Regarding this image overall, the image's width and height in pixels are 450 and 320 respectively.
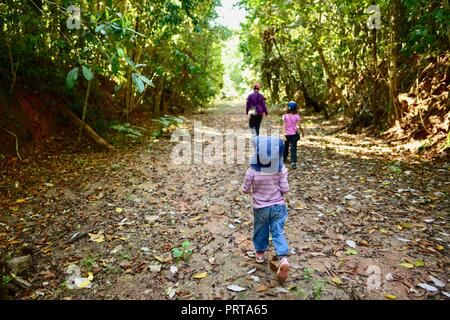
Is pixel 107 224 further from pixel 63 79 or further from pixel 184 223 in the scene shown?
pixel 63 79

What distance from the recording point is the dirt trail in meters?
3.81

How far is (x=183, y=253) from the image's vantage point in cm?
445

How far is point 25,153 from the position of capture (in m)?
8.37

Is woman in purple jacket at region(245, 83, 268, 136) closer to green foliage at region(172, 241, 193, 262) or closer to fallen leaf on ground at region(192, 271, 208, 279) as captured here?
green foliage at region(172, 241, 193, 262)

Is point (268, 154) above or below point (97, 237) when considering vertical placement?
above

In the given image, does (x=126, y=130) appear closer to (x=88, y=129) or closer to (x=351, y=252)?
(x=88, y=129)

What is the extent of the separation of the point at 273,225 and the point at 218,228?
1404 millimetres

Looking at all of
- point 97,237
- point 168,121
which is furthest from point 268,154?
point 168,121

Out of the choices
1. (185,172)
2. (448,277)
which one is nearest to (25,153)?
(185,172)

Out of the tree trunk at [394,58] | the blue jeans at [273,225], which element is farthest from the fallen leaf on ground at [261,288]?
the tree trunk at [394,58]

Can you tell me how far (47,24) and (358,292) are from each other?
927 cm

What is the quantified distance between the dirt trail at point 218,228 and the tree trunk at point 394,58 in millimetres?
2468

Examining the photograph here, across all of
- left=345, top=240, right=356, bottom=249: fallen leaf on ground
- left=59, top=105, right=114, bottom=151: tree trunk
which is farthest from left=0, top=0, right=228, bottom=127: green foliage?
left=345, top=240, right=356, bottom=249: fallen leaf on ground

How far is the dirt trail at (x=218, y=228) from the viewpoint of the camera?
150 inches
